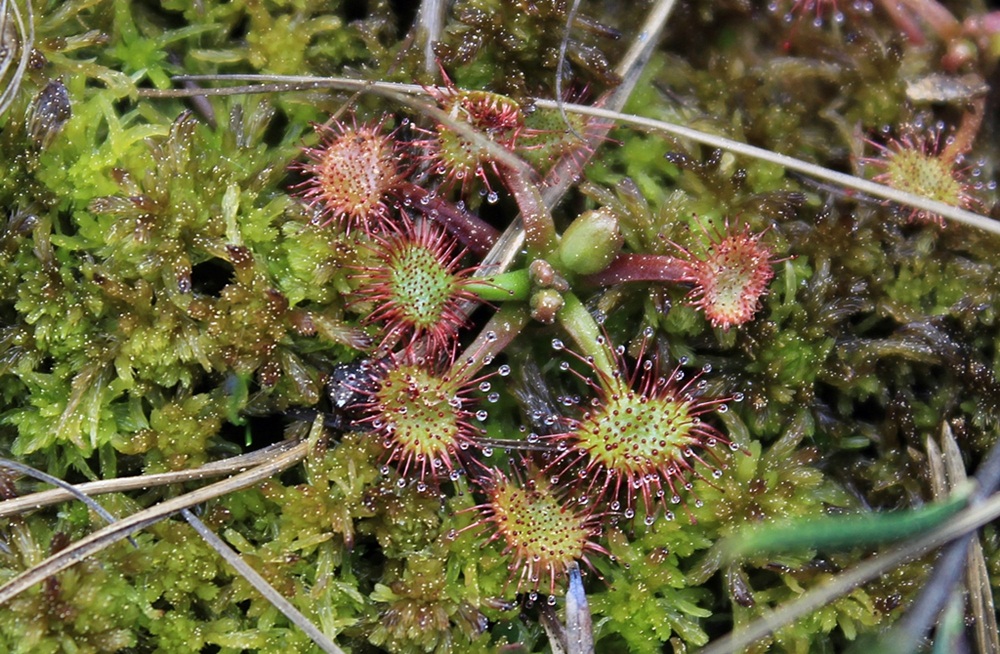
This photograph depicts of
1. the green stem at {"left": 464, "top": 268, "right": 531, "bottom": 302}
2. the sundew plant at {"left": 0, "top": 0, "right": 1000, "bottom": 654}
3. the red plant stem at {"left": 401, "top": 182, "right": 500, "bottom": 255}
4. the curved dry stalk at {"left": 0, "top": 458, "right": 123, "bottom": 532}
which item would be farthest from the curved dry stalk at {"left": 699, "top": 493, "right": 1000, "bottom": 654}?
the curved dry stalk at {"left": 0, "top": 458, "right": 123, "bottom": 532}

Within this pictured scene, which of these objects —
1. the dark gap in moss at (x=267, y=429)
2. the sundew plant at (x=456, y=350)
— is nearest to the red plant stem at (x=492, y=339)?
the sundew plant at (x=456, y=350)

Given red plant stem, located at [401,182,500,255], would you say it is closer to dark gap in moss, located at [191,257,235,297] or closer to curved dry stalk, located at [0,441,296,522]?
dark gap in moss, located at [191,257,235,297]

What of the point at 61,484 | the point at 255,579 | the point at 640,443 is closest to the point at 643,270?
the point at 640,443

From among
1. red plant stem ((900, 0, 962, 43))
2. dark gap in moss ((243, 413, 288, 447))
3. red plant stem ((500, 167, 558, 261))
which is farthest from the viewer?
red plant stem ((900, 0, 962, 43))

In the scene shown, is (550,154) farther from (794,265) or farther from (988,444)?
(988,444)

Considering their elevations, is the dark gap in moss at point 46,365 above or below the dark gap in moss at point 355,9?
below

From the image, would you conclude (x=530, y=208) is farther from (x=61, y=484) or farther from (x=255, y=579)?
(x=61, y=484)

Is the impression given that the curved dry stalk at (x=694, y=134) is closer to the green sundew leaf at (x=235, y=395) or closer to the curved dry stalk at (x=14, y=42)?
the curved dry stalk at (x=14, y=42)
